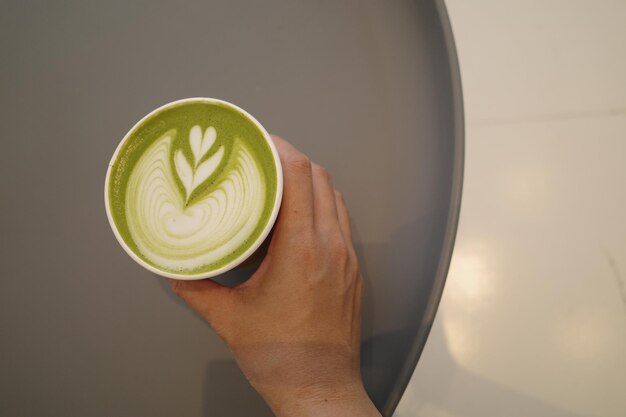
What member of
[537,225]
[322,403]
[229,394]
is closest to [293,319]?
[322,403]

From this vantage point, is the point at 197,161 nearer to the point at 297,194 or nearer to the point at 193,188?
the point at 193,188

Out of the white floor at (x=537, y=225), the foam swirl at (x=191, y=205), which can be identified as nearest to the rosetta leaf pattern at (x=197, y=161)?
the foam swirl at (x=191, y=205)

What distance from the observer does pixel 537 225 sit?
789 millimetres

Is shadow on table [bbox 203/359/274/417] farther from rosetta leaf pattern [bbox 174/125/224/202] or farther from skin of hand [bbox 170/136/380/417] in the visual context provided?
rosetta leaf pattern [bbox 174/125/224/202]

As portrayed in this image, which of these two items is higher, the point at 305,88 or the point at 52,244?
the point at 305,88

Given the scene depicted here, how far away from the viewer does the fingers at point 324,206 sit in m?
0.68

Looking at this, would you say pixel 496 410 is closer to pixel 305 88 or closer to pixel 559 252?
pixel 559 252

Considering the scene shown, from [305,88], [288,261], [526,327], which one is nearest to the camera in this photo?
[288,261]

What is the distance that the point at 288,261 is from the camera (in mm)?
633

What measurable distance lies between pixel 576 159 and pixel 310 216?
608 millimetres

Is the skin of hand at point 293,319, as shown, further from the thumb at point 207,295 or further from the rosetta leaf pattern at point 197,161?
the rosetta leaf pattern at point 197,161

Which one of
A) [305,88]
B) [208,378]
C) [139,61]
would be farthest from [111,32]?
[208,378]

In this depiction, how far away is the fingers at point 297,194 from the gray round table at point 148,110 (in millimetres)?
185

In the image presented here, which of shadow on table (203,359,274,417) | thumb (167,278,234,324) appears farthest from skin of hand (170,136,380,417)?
shadow on table (203,359,274,417)
